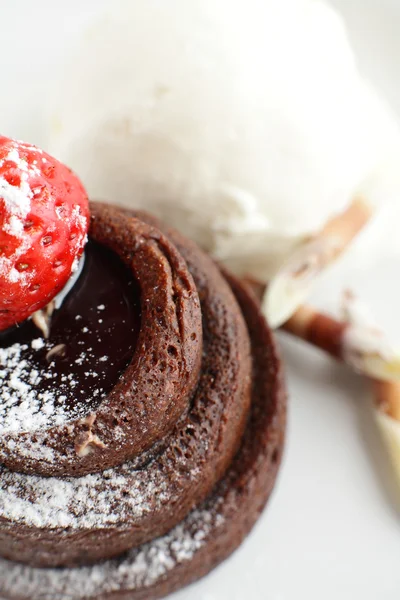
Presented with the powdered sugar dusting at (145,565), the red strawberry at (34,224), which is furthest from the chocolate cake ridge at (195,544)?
the red strawberry at (34,224)

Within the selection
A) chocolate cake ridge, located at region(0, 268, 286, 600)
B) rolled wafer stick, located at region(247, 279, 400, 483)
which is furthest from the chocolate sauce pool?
rolled wafer stick, located at region(247, 279, 400, 483)

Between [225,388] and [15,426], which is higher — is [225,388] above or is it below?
above

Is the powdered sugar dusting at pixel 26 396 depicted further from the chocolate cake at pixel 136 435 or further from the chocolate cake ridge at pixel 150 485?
the chocolate cake ridge at pixel 150 485

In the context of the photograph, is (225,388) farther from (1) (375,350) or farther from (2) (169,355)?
(1) (375,350)

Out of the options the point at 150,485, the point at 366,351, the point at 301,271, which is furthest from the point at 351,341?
the point at 150,485

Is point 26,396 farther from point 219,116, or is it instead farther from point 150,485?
point 219,116

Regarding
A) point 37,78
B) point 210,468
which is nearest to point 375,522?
point 210,468

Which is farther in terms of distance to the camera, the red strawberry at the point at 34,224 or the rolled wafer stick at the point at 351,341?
the rolled wafer stick at the point at 351,341
